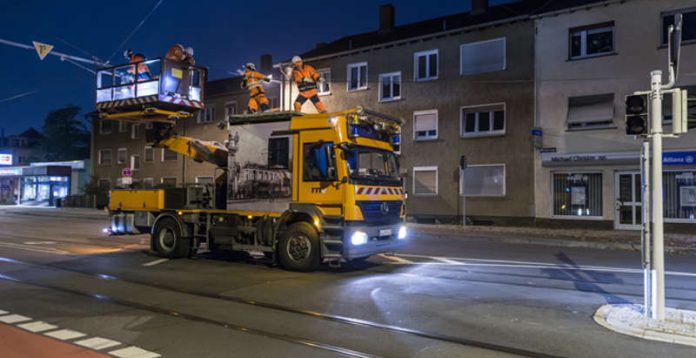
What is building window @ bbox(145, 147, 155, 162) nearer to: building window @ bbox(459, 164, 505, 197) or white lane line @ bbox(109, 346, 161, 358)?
building window @ bbox(459, 164, 505, 197)

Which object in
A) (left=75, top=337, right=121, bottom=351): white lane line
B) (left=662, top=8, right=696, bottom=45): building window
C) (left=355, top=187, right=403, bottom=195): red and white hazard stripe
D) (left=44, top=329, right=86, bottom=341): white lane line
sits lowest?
A: (left=44, top=329, right=86, bottom=341): white lane line

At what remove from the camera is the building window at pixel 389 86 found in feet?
89.0

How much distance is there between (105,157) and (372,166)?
4305 centimetres

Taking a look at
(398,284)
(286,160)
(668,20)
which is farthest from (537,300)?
(668,20)

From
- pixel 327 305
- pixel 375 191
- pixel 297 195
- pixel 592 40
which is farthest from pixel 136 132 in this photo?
pixel 327 305

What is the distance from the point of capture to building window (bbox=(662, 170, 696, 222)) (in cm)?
1950

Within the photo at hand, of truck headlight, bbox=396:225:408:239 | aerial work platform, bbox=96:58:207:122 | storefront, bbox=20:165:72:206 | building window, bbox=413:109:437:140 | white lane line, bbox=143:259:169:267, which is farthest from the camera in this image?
storefront, bbox=20:165:72:206

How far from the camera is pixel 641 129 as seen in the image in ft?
21.7

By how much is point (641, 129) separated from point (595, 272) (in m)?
4.98

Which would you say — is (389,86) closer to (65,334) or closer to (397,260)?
(397,260)

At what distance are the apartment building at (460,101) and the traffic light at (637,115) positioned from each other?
1562cm

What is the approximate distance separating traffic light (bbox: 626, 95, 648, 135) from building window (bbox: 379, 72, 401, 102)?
67.1 ft

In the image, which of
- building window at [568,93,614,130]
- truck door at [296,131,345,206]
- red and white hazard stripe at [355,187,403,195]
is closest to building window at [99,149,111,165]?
building window at [568,93,614,130]

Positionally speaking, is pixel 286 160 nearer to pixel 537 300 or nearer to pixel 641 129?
pixel 537 300
